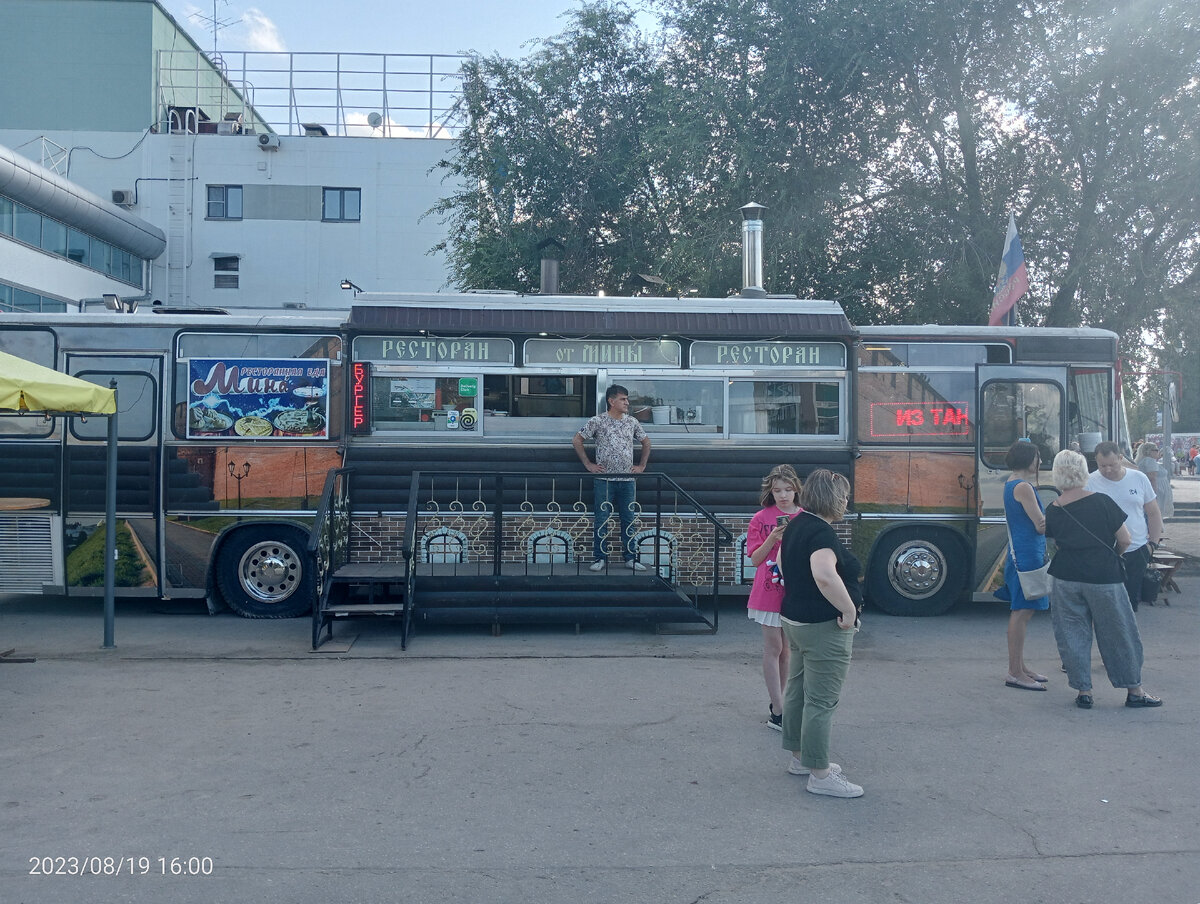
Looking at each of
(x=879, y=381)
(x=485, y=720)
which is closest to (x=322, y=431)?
(x=485, y=720)

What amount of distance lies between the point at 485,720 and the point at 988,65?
1320 centimetres

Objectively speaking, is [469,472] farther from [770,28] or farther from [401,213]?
[401,213]

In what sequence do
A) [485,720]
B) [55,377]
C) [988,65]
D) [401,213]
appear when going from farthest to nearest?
1. [401,213]
2. [988,65]
3. [55,377]
4. [485,720]

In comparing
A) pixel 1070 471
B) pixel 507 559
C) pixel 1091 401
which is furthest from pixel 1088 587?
pixel 507 559

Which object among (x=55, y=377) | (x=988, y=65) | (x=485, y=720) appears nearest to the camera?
(x=485, y=720)

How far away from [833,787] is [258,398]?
6.94m

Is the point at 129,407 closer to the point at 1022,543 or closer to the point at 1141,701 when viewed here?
the point at 1022,543

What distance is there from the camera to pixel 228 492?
32.2 feet

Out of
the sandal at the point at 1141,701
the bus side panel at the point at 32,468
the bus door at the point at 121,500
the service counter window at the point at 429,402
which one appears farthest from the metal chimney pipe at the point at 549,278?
the sandal at the point at 1141,701

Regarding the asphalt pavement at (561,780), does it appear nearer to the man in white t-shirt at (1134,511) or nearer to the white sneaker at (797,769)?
the white sneaker at (797,769)

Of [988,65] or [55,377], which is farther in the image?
[988,65]

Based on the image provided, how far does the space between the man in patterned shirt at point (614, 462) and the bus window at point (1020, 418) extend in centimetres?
362

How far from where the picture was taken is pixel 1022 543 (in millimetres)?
7449

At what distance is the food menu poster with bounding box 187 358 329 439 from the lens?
9.86 m
